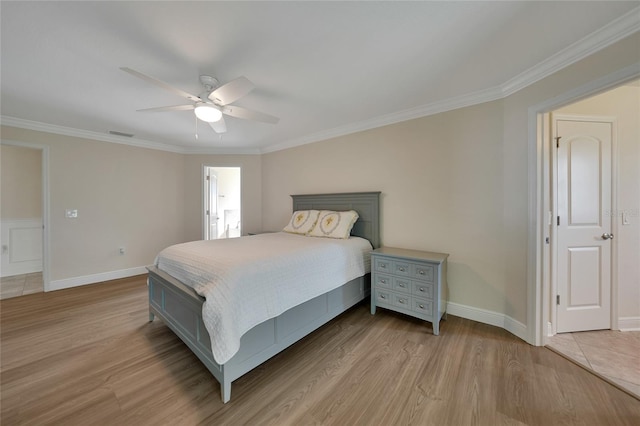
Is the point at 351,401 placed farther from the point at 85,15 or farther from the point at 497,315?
the point at 85,15

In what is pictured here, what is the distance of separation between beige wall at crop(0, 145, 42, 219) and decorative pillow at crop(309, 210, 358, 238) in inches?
197

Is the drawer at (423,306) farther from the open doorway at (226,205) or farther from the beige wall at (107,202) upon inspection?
the beige wall at (107,202)

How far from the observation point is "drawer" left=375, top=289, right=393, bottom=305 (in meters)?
2.49

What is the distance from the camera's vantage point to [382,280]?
254 cm

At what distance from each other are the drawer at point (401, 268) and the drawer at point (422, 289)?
11 centimetres

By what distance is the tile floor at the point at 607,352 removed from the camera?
1.65m

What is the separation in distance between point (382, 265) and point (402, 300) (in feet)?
1.30

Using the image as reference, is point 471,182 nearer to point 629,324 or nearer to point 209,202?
point 629,324

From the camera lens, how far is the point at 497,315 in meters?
2.31

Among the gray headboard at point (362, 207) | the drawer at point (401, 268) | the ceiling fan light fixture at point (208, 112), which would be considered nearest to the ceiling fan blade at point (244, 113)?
the ceiling fan light fixture at point (208, 112)

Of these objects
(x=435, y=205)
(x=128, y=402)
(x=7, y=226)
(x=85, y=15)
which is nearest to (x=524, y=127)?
(x=435, y=205)

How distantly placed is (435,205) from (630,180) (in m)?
1.77

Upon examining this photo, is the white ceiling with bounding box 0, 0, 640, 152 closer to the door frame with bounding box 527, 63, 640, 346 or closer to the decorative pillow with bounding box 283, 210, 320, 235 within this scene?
the door frame with bounding box 527, 63, 640, 346

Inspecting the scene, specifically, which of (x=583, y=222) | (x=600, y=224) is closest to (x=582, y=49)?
(x=583, y=222)
